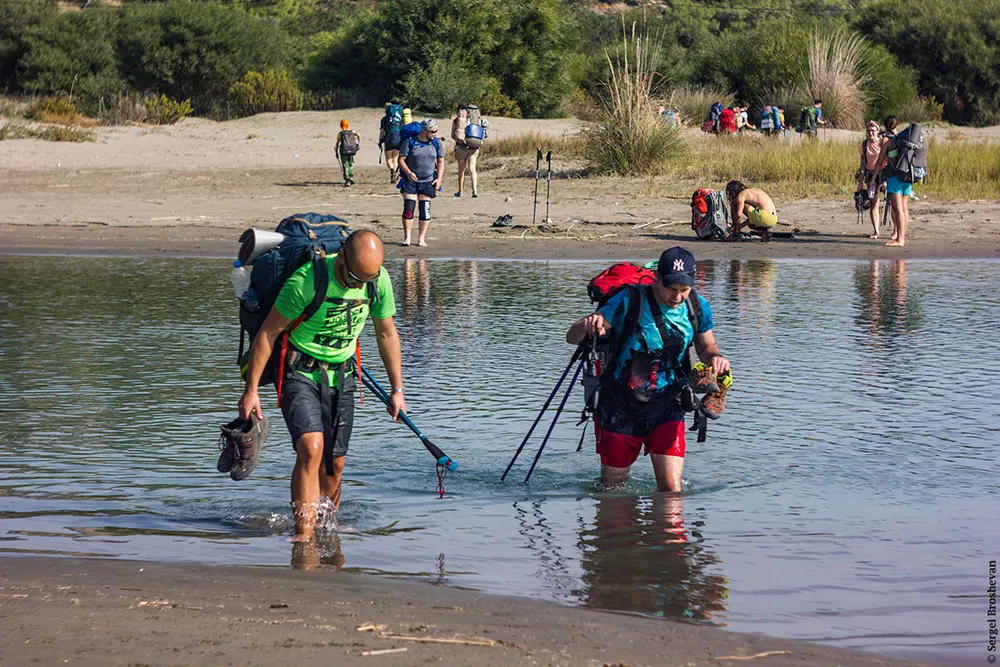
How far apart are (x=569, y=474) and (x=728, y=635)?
3.13 metres

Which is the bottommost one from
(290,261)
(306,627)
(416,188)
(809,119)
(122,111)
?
(306,627)

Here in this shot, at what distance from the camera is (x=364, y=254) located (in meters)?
6.12

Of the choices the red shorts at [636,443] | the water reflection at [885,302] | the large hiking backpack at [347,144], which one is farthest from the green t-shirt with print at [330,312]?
the large hiking backpack at [347,144]

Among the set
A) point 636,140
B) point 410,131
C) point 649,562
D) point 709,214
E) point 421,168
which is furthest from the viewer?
point 636,140

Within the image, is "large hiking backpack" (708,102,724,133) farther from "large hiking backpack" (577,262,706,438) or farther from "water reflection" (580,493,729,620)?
"water reflection" (580,493,729,620)

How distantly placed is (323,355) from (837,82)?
110ft

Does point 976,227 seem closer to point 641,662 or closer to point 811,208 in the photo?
point 811,208

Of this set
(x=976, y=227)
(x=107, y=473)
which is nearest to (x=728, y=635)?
(x=107, y=473)

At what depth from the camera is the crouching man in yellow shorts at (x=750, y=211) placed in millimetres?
20969

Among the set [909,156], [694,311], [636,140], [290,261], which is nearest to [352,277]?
[290,261]

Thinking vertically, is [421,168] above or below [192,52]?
below

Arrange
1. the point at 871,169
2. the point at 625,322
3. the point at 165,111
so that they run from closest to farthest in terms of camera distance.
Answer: the point at 625,322
the point at 871,169
the point at 165,111

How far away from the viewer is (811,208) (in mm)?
23609

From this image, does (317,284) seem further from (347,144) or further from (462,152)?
(347,144)
